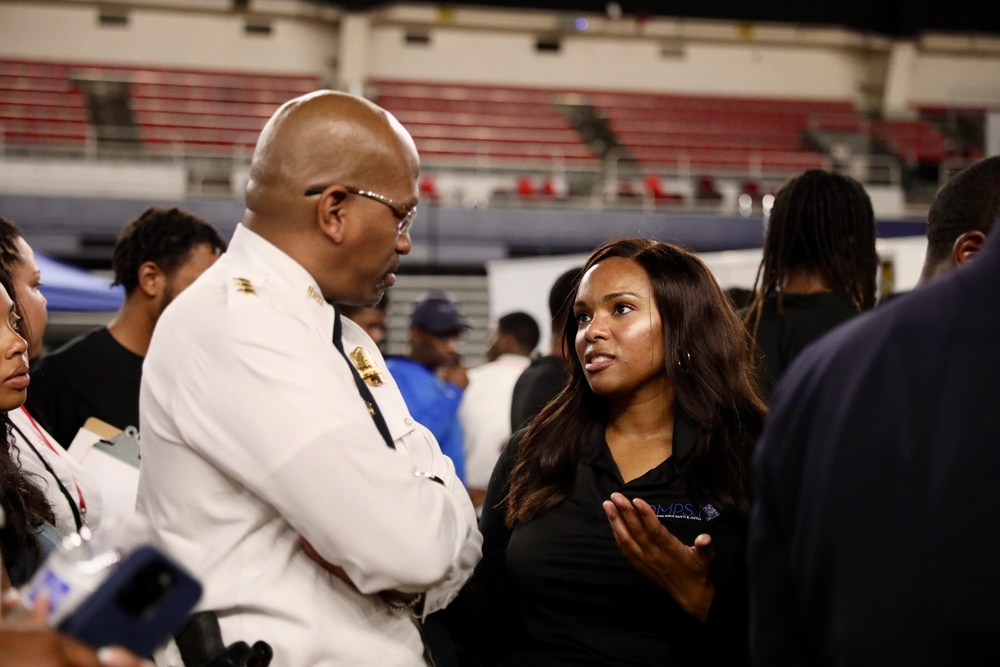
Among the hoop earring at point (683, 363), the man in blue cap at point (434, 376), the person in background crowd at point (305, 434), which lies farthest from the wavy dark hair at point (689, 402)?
the man in blue cap at point (434, 376)

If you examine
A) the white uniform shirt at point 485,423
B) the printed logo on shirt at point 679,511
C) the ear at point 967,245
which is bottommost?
the white uniform shirt at point 485,423

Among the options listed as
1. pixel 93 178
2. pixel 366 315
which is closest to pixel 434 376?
pixel 366 315

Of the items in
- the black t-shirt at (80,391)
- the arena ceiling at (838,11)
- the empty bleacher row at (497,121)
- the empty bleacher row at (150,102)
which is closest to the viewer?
the black t-shirt at (80,391)

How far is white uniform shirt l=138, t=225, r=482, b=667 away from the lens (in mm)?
1309

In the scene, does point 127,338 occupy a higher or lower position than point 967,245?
lower

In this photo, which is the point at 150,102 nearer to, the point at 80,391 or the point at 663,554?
the point at 80,391

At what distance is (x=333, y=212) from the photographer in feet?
5.02

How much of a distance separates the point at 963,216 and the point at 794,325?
17.7 inches

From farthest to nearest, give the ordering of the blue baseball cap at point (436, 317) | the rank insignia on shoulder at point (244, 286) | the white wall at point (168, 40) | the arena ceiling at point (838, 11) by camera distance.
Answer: the arena ceiling at point (838, 11), the white wall at point (168, 40), the blue baseball cap at point (436, 317), the rank insignia on shoulder at point (244, 286)

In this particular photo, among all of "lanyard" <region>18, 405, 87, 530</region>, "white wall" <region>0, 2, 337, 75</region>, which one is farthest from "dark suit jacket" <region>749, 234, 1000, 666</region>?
"white wall" <region>0, 2, 337, 75</region>

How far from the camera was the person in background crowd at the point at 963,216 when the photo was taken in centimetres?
203

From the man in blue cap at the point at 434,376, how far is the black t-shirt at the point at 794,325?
3.59 ft

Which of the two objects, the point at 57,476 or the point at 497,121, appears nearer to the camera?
the point at 57,476

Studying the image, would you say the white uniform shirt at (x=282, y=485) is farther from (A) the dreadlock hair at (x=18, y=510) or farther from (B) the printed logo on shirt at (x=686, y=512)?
(B) the printed logo on shirt at (x=686, y=512)
